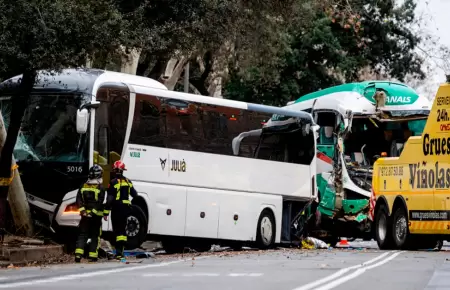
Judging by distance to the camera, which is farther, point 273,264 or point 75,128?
point 75,128

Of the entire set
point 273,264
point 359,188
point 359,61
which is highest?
point 359,61

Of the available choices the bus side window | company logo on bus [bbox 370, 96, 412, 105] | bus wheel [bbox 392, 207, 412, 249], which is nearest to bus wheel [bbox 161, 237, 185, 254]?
the bus side window

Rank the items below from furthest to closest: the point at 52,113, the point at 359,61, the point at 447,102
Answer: the point at 359,61 < the point at 447,102 < the point at 52,113

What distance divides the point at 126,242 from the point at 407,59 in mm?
33863

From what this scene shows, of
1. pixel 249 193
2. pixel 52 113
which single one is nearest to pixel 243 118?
pixel 249 193

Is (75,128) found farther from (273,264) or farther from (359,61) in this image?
(359,61)

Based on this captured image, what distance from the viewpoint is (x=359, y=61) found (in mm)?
54594

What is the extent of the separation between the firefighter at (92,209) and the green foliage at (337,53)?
98.6ft

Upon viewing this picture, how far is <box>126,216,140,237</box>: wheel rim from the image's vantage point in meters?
25.0

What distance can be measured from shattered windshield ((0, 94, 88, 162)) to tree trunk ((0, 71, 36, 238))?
0.42 meters

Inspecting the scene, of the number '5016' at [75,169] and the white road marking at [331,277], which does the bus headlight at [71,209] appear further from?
the white road marking at [331,277]

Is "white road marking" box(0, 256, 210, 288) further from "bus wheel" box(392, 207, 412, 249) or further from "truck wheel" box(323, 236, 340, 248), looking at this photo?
"truck wheel" box(323, 236, 340, 248)

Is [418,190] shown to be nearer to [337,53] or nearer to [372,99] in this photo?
[372,99]

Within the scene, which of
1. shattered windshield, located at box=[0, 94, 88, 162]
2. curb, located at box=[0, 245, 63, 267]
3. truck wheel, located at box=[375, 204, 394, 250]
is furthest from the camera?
truck wheel, located at box=[375, 204, 394, 250]
